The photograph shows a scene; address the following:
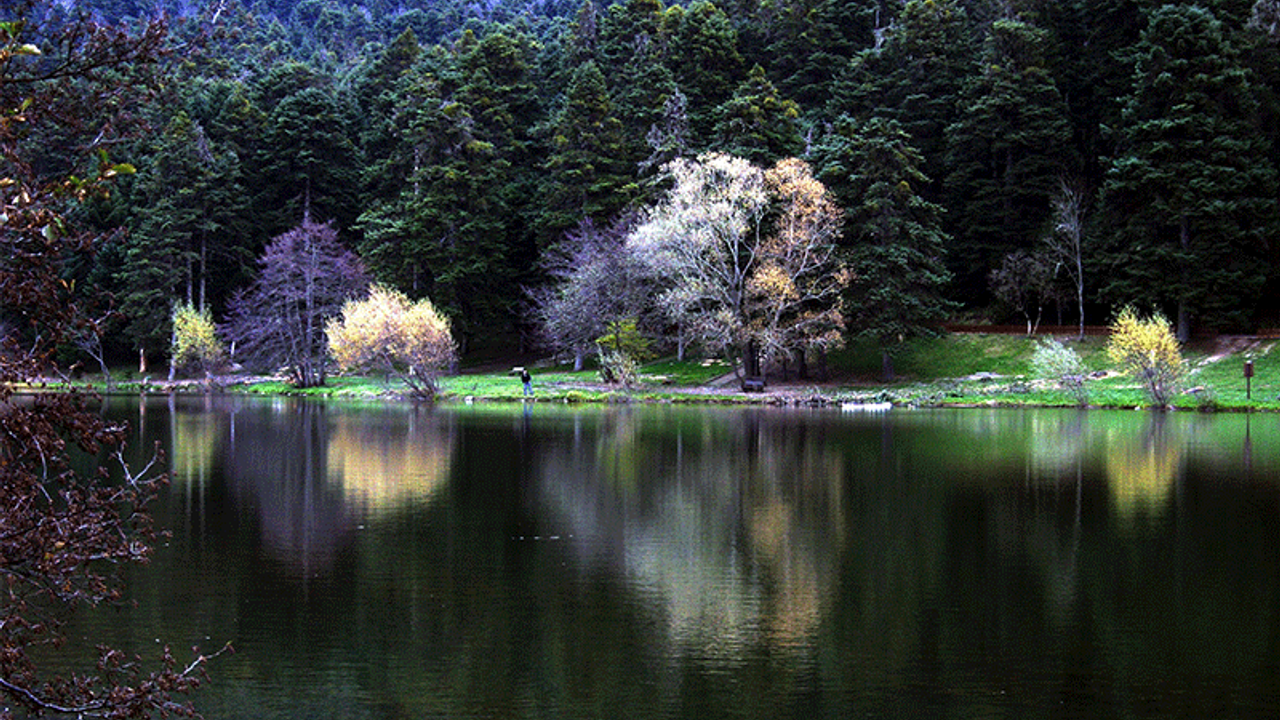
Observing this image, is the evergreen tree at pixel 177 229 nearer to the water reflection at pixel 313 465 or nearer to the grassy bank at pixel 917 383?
the grassy bank at pixel 917 383

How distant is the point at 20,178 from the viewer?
5.96m

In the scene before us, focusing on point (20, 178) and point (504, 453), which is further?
point (504, 453)

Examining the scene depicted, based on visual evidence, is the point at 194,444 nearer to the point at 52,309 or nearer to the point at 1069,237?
the point at 52,309

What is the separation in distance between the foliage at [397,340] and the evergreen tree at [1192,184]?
→ 109 feet

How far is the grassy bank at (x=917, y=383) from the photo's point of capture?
158 ft

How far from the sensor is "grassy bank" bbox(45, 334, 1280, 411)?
48.1 meters

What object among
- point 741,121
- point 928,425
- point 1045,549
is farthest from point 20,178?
point 741,121

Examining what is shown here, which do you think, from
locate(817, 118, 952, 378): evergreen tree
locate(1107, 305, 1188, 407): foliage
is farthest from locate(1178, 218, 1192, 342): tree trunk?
locate(817, 118, 952, 378): evergreen tree

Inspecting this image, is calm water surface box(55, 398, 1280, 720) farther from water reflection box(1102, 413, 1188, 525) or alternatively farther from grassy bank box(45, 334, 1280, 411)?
grassy bank box(45, 334, 1280, 411)

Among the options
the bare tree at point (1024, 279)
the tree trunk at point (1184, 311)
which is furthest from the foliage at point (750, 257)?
the tree trunk at point (1184, 311)

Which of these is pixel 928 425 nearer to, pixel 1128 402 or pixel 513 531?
pixel 1128 402

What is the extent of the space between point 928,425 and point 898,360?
66.4ft

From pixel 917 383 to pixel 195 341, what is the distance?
3925cm

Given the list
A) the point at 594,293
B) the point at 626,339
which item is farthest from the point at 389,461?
the point at 594,293
